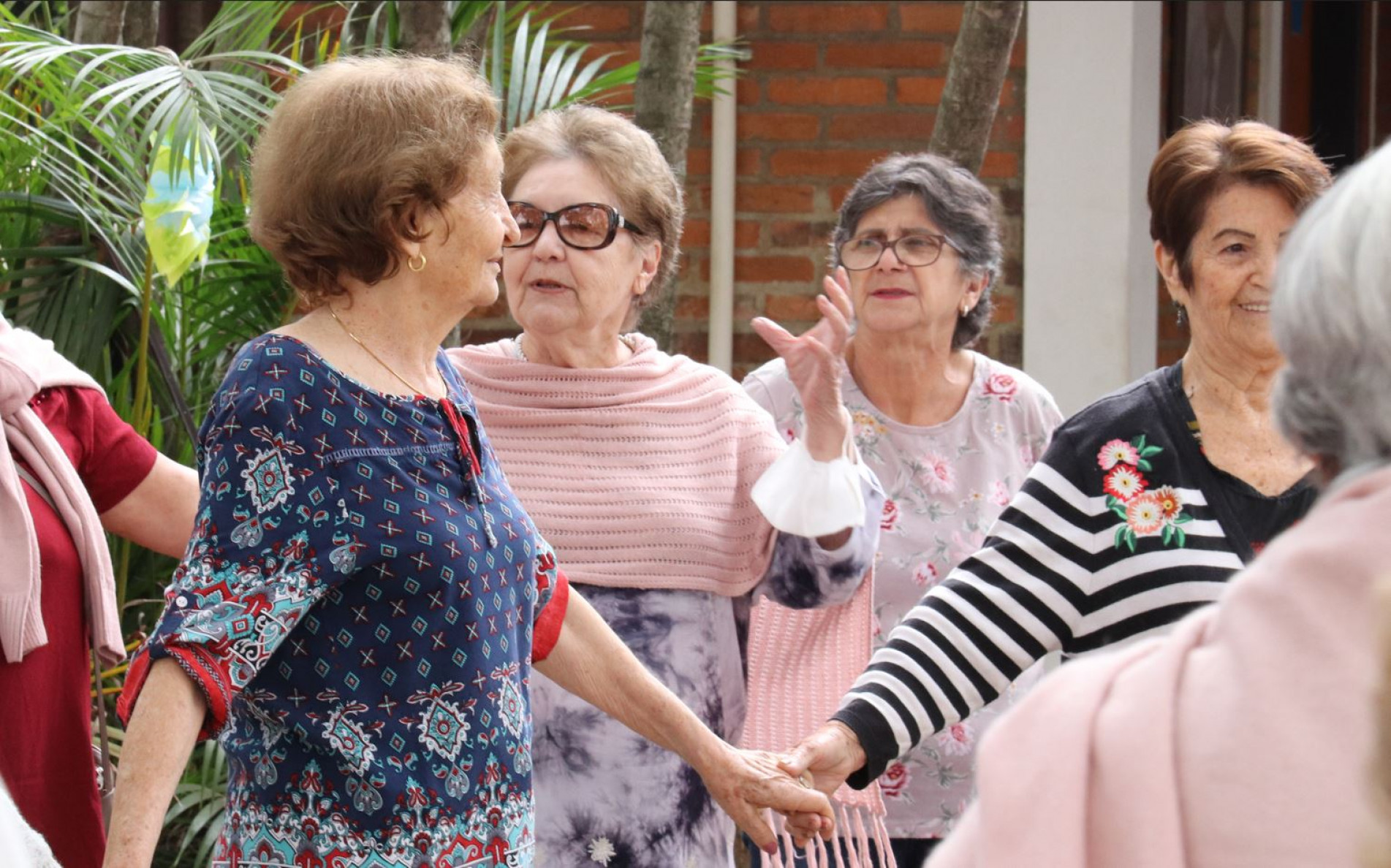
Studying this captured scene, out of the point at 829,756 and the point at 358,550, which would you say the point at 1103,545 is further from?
the point at 358,550

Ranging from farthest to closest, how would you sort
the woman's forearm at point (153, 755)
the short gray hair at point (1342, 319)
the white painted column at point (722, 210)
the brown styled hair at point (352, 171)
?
the white painted column at point (722, 210) → the brown styled hair at point (352, 171) → the woman's forearm at point (153, 755) → the short gray hair at point (1342, 319)

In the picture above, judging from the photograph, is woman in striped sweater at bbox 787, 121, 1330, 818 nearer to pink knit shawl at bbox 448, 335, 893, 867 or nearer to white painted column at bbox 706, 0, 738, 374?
pink knit shawl at bbox 448, 335, 893, 867

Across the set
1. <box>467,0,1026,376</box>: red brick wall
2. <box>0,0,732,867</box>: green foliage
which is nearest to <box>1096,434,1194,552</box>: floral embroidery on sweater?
<box>0,0,732,867</box>: green foliage

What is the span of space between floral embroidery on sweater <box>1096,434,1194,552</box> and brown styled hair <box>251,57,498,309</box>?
0.97 metres

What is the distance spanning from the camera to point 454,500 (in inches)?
87.8

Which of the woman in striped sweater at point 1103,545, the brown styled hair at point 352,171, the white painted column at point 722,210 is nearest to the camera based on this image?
the brown styled hair at point 352,171

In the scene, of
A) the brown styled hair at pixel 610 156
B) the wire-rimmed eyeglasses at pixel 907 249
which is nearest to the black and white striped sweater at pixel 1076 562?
the brown styled hair at pixel 610 156

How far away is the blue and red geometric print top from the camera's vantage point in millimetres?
2090

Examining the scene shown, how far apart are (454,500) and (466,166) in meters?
0.45

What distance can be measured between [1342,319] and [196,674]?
1.29m

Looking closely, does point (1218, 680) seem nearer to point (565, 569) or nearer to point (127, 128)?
point (565, 569)

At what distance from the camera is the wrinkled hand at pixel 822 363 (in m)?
2.77

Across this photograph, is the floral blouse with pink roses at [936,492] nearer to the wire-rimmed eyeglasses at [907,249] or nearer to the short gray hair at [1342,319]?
the wire-rimmed eyeglasses at [907,249]

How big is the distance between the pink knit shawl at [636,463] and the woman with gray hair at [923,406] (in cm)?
32
